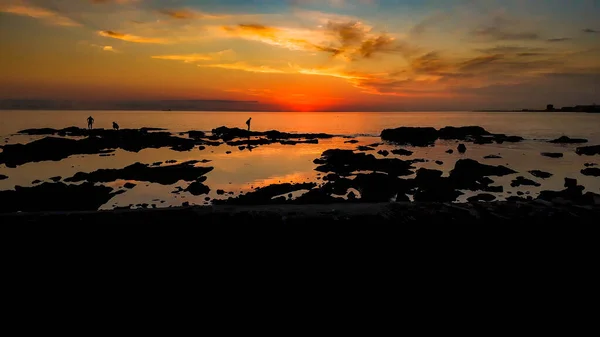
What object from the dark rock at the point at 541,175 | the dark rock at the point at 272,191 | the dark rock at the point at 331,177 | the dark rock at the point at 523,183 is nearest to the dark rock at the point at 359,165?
the dark rock at the point at 331,177

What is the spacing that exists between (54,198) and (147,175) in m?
7.74

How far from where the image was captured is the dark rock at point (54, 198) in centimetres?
1554

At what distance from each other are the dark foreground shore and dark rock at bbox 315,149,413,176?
80.5 ft

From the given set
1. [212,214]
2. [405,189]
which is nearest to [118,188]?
[405,189]

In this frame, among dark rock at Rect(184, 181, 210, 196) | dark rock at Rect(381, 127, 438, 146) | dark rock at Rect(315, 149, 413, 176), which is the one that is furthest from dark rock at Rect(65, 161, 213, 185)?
dark rock at Rect(381, 127, 438, 146)

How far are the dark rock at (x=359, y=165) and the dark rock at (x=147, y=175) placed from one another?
10.4 m

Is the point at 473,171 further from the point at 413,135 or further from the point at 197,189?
the point at 413,135

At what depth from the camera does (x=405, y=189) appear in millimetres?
19984

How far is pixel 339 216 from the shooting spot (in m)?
1.75

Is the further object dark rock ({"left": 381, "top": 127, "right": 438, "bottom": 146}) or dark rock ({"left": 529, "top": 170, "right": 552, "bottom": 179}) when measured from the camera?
dark rock ({"left": 381, "top": 127, "right": 438, "bottom": 146})

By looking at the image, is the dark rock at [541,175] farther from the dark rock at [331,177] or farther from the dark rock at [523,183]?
the dark rock at [331,177]

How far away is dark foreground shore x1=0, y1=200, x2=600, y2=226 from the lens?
1.65m

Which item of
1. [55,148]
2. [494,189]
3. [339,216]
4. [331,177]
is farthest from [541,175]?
[55,148]

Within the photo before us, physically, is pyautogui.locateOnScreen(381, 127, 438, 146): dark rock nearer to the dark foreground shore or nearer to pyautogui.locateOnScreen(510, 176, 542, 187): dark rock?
pyautogui.locateOnScreen(510, 176, 542, 187): dark rock
